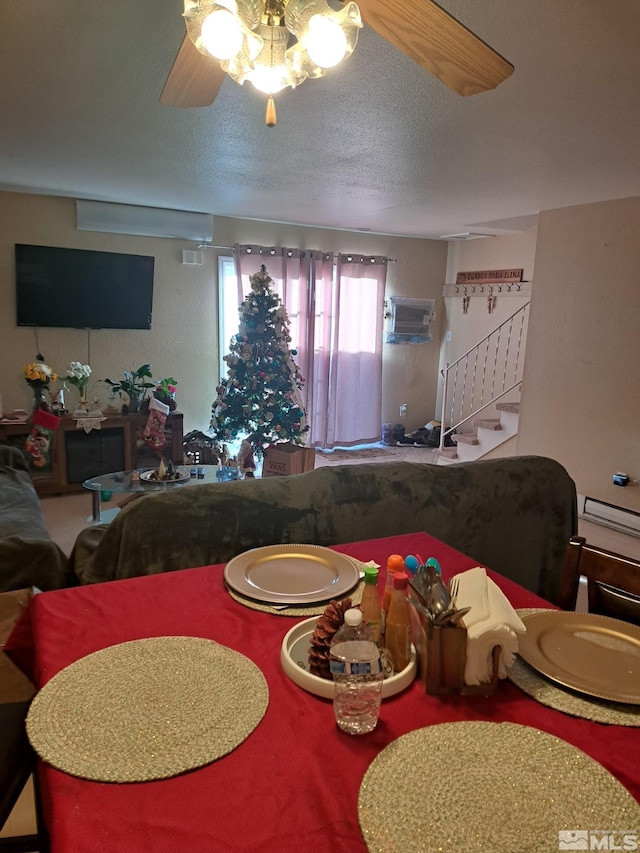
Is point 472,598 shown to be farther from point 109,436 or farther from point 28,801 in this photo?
point 109,436

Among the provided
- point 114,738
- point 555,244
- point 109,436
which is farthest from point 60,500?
point 555,244

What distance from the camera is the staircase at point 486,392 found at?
5.10 m

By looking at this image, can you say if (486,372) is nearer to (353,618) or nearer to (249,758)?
(353,618)

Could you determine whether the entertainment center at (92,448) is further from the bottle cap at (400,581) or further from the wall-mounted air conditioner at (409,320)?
the bottle cap at (400,581)

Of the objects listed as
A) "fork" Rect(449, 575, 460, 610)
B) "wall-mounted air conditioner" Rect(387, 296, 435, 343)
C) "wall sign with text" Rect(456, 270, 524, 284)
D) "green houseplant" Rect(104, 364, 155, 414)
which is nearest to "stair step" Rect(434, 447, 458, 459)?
"wall-mounted air conditioner" Rect(387, 296, 435, 343)

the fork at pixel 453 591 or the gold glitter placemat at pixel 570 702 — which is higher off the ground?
the fork at pixel 453 591

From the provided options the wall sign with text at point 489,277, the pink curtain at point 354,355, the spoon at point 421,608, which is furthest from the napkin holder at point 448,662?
the wall sign with text at point 489,277

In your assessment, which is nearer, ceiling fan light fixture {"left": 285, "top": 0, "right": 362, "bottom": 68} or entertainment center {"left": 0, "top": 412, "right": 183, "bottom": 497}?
ceiling fan light fixture {"left": 285, "top": 0, "right": 362, "bottom": 68}

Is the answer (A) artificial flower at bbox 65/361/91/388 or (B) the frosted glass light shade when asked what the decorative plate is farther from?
(B) the frosted glass light shade

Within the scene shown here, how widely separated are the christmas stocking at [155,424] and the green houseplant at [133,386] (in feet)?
1.50

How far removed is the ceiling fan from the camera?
1160 mm

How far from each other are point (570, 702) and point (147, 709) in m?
0.67

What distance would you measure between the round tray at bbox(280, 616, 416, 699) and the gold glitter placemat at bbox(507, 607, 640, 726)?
0.62 ft

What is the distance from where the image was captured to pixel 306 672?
3.04ft
